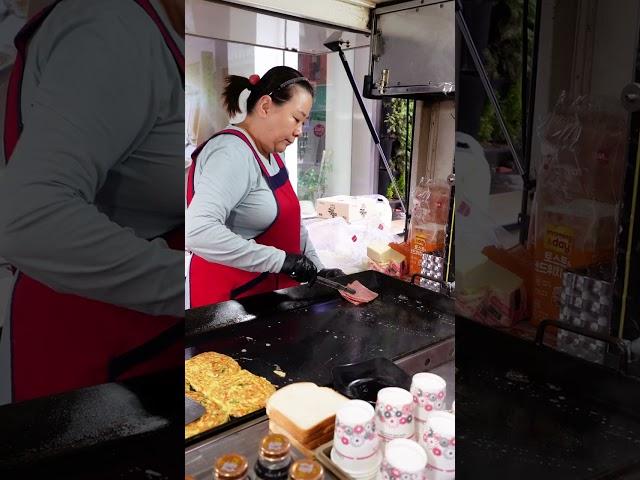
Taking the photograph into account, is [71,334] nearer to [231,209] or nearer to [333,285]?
[333,285]

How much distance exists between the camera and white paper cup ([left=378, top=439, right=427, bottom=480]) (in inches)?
34.1

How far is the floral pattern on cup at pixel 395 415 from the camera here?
1.01 m

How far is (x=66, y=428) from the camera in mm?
648

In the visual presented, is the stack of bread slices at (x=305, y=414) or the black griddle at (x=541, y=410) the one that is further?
the stack of bread slices at (x=305, y=414)

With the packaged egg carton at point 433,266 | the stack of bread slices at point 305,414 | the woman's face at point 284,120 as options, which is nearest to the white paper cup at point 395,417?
the stack of bread slices at point 305,414

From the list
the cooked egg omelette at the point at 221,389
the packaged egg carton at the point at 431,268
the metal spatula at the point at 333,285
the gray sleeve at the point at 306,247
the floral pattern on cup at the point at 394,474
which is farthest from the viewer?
the gray sleeve at the point at 306,247

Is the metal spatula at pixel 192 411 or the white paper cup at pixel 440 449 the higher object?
the white paper cup at pixel 440 449

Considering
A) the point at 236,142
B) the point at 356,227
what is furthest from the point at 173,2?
the point at 356,227

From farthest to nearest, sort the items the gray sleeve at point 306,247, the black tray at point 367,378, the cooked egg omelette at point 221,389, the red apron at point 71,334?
1. the gray sleeve at point 306,247
2. the black tray at point 367,378
3. the cooked egg omelette at point 221,389
4. the red apron at point 71,334

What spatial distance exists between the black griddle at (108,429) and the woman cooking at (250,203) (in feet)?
4.74

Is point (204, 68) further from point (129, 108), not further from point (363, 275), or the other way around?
point (129, 108)

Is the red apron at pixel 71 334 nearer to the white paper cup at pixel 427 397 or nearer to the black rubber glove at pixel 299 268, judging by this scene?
the white paper cup at pixel 427 397

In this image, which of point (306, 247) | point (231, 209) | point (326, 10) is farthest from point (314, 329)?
point (326, 10)

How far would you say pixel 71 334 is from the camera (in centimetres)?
55
